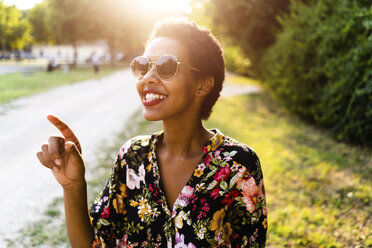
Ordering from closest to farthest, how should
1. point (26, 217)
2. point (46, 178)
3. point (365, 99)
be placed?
point (26, 217) → point (46, 178) → point (365, 99)

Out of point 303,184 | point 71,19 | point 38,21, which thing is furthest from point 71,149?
point 38,21

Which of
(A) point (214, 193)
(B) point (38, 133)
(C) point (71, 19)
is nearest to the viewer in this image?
(A) point (214, 193)

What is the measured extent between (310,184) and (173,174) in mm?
4095

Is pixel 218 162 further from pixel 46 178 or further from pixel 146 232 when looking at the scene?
pixel 46 178

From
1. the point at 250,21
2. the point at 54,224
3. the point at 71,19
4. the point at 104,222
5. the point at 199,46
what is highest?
the point at 71,19

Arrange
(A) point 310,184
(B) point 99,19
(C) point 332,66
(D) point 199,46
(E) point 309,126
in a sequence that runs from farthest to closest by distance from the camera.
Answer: (B) point 99,19
(E) point 309,126
(C) point 332,66
(A) point 310,184
(D) point 199,46

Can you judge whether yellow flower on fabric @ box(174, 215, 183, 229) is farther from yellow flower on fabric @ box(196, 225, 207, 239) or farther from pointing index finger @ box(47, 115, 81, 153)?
pointing index finger @ box(47, 115, 81, 153)

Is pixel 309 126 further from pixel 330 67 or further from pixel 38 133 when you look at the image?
pixel 38 133

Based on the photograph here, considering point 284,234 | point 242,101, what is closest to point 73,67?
point 242,101

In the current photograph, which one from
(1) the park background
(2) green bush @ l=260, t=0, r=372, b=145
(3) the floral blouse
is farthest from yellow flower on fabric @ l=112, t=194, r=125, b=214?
(2) green bush @ l=260, t=0, r=372, b=145

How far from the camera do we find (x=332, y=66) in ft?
25.9

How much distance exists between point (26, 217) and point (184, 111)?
3269mm

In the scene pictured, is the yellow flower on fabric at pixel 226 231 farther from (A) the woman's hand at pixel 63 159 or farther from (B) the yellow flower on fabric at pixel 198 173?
(A) the woman's hand at pixel 63 159

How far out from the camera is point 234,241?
5.73 feet
